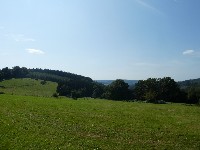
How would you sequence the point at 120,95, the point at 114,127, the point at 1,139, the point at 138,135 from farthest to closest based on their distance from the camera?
the point at 120,95 → the point at 114,127 → the point at 138,135 → the point at 1,139

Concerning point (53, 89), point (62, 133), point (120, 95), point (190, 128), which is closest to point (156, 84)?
point (120, 95)

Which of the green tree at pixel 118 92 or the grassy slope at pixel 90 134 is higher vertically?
the green tree at pixel 118 92

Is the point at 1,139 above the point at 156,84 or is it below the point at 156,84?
below

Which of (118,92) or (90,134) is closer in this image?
(90,134)

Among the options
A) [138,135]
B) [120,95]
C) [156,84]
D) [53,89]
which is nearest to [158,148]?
[138,135]

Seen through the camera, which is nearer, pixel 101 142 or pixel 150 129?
pixel 101 142

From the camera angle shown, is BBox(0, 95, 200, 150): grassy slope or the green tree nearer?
BBox(0, 95, 200, 150): grassy slope

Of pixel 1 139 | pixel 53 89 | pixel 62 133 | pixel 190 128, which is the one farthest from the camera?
pixel 53 89

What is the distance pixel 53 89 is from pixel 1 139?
6777 inches

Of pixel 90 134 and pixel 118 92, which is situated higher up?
pixel 118 92

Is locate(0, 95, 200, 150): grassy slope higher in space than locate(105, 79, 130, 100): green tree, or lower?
lower

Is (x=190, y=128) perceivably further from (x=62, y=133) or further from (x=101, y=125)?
(x=62, y=133)

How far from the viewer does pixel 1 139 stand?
2403 centimetres

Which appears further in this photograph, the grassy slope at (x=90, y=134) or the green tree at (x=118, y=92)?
the green tree at (x=118, y=92)
